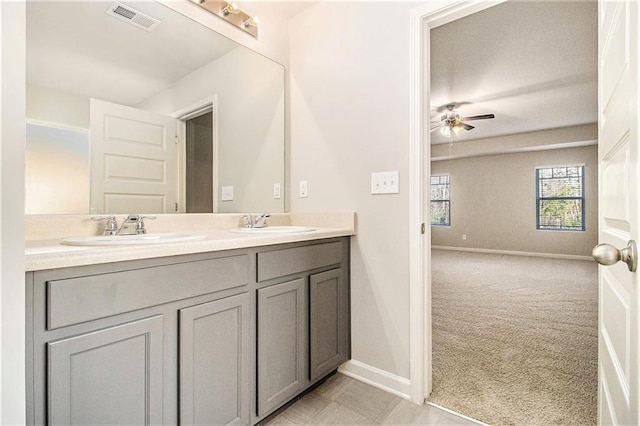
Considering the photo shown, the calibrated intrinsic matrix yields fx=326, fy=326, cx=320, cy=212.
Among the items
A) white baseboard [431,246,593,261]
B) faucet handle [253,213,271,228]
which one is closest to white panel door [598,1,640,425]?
faucet handle [253,213,271,228]

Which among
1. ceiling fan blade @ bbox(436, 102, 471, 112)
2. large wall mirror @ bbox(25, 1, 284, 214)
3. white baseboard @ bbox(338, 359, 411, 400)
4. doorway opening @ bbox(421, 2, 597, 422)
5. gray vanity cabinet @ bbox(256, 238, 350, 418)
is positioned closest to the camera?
large wall mirror @ bbox(25, 1, 284, 214)

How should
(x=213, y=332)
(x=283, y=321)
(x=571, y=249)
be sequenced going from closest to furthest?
(x=213, y=332) → (x=283, y=321) → (x=571, y=249)

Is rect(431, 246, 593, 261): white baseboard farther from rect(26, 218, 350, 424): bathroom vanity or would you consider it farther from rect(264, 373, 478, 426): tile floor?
rect(26, 218, 350, 424): bathroom vanity

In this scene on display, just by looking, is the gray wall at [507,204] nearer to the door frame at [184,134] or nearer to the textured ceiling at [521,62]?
the textured ceiling at [521,62]

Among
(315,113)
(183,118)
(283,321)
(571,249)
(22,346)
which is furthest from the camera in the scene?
(571,249)

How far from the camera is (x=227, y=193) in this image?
6.50ft

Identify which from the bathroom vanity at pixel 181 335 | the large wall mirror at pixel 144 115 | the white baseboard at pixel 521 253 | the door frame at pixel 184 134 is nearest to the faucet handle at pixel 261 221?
the large wall mirror at pixel 144 115

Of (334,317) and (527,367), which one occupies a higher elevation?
(334,317)

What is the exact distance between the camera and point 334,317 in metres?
1.83

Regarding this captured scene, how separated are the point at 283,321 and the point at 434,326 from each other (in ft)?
5.41

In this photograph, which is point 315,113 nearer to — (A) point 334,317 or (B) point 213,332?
(A) point 334,317

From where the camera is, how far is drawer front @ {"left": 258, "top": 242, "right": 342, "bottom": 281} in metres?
1.43

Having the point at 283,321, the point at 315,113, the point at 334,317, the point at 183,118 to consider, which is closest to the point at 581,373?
the point at 334,317

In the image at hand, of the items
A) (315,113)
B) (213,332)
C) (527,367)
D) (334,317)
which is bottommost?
(527,367)
